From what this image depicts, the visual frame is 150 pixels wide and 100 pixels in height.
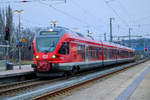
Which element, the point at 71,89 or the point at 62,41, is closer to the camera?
the point at 71,89

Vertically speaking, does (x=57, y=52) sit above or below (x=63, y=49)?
below

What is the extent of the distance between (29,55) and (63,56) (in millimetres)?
51513

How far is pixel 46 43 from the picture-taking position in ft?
49.2

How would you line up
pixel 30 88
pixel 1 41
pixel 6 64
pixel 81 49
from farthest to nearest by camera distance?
1. pixel 1 41
2. pixel 6 64
3. pixel 81 49
4. pixel 30 88

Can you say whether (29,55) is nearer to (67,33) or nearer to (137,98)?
(67,33)

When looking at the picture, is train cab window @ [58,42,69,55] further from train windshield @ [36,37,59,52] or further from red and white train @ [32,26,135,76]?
train windshield @ [36,37,59,52]

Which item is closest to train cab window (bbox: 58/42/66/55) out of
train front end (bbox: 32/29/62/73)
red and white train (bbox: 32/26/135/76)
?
red and white train (bbox: 32/26/135/76)

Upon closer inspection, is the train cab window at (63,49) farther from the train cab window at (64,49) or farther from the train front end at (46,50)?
the train front end at (46,50)

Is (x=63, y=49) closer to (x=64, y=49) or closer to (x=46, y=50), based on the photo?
(x=64, y=49)

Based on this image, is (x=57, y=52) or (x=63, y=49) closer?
(x=57, y=52)

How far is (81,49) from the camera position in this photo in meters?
17.8

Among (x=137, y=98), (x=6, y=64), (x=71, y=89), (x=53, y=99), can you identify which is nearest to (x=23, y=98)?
(x=53, y=99)

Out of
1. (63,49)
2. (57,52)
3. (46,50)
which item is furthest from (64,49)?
(46,50)

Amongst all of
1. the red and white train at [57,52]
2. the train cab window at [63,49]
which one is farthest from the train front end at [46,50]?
the train cab window at [63,49]
